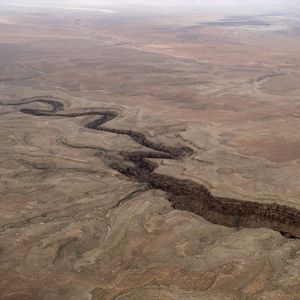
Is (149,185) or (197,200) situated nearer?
(197,200)

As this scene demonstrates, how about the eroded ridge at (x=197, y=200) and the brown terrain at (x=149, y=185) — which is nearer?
the brown terrain at (x=149, y=185)

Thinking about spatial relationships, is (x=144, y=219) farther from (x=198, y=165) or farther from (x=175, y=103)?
(x=175, y=103)

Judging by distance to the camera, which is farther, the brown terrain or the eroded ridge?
the eroded ridge

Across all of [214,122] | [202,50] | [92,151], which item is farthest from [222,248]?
[202,50]
